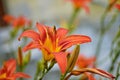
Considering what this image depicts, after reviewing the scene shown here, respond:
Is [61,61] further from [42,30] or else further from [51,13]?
[51,13]

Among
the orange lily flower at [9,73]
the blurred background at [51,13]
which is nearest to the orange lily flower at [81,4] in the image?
the orange lily flower at [9,73]

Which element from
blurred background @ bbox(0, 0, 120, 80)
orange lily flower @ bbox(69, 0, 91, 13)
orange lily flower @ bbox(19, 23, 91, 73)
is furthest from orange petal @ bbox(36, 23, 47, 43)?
blurred background @ bbox(0, 0, 120, 80)

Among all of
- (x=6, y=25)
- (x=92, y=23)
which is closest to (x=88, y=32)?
(x=92, y=23)

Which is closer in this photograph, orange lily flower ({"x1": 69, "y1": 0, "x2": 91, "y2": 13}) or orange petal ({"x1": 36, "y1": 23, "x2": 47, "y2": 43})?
orange petal ({"x1": 36, "y1": 23, "x2": 47, "y2": 43})

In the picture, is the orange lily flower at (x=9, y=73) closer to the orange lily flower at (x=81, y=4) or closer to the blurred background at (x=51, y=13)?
the orange lily flower at (x=81, y=4)

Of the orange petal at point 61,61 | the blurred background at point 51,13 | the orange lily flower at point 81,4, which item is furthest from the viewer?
the blurred background at point 51,13

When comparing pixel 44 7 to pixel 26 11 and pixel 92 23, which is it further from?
pixel 92 23

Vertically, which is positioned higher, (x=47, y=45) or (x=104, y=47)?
(x=47, y=45)

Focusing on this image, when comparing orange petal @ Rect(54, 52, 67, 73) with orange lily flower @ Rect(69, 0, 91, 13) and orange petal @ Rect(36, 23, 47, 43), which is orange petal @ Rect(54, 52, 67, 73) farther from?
orange lily flower @ Rect(69, 0, 91, 13)
